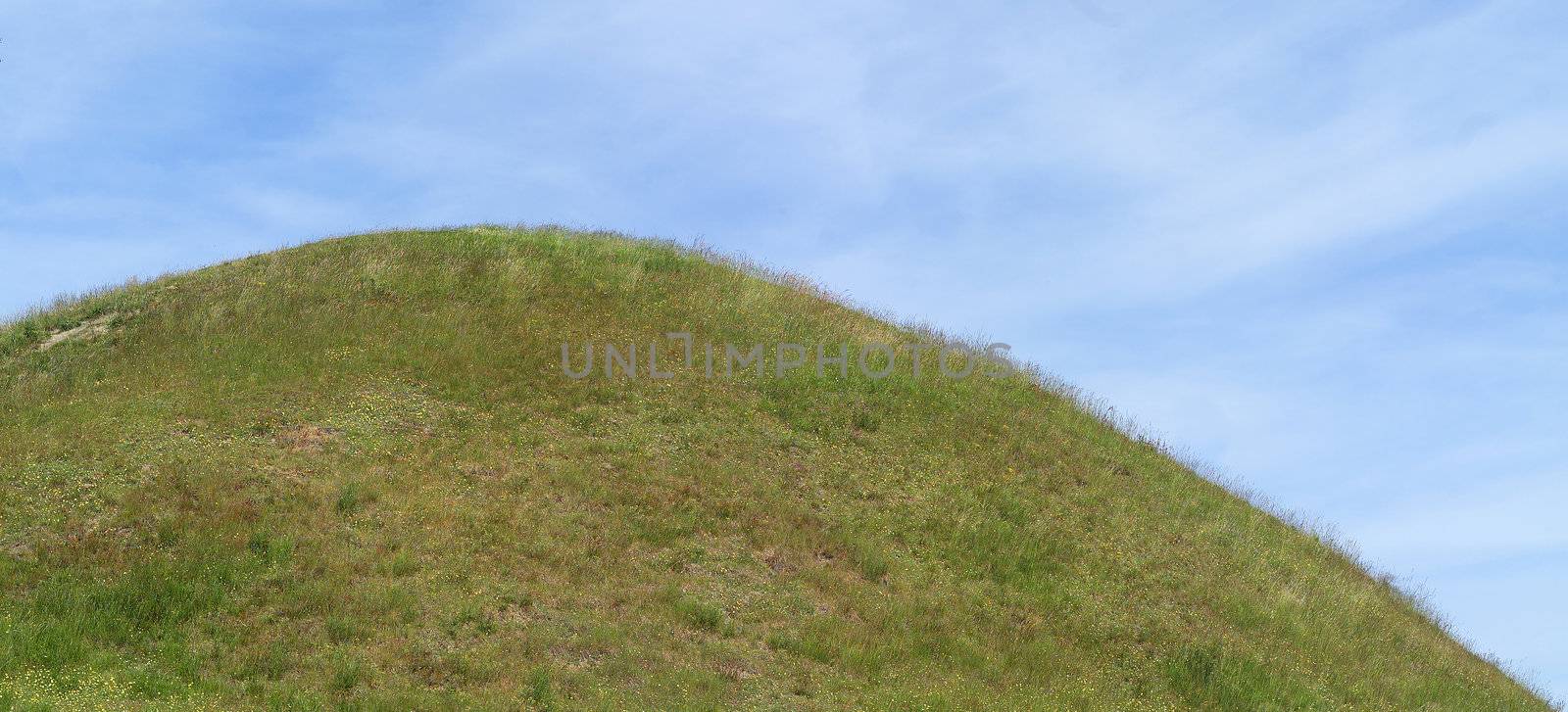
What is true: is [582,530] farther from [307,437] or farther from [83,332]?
[83,332]

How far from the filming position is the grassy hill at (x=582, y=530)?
1761cm

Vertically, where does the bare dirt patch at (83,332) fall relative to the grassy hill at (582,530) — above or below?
above

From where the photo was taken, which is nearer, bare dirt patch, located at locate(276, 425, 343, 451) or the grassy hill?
the grassy hill

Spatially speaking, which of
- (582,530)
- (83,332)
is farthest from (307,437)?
(83,332)

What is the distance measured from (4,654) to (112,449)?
7.12 m

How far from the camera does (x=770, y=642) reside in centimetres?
1911

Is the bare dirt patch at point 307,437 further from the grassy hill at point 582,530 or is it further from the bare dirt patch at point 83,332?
the bare dirt patch at point 83,332

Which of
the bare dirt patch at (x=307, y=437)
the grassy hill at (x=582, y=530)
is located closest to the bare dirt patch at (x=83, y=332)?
the grassy hill at (x=582, y=530)

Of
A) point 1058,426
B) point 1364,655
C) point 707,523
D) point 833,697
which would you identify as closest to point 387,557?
point 707,523

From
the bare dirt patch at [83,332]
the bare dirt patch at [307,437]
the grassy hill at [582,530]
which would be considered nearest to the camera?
the grassy hill at [582,530]

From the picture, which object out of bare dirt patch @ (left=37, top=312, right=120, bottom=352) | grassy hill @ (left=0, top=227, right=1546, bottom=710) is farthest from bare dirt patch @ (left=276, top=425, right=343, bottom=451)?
bare dirt patch @ (left=37, top=312, right=120, bottom=352)

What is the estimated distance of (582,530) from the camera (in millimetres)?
21609

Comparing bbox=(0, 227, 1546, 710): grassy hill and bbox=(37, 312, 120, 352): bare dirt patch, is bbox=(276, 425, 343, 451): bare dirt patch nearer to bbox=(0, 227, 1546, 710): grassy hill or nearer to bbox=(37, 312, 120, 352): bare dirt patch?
bbox=(0, 227, 1546, 710): grassy hill

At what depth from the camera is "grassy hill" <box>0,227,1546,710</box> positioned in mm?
17609
